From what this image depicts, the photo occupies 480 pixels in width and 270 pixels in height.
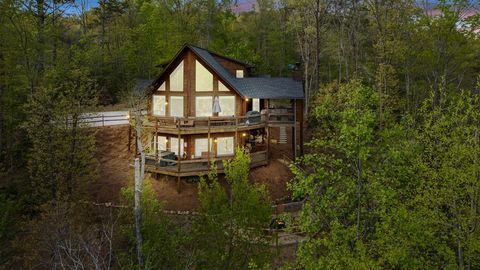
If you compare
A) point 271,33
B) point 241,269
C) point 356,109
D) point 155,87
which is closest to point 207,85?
point 155,87

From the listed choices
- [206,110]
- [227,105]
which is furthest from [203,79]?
[227,105]

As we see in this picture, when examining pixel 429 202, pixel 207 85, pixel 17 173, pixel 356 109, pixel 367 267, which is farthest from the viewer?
pixel 207 85

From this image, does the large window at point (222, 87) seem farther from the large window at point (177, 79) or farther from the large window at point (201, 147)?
the large window at point (201, 147)

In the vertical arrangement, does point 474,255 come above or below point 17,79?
below

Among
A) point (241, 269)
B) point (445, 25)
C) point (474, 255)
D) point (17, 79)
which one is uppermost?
point (445, 25)

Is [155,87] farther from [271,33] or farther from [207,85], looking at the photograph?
[271,33]

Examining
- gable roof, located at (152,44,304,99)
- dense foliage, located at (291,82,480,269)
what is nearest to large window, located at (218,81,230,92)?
gable roof, located at (152,44,304,99)

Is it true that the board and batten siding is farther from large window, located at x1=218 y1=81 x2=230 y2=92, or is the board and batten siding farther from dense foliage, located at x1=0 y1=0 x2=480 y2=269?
dense foliage, located at x1=0 y1=0 x2=480 y2=269

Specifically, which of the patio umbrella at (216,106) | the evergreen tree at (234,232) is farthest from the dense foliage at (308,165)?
the patio umbrella at (216,106)
